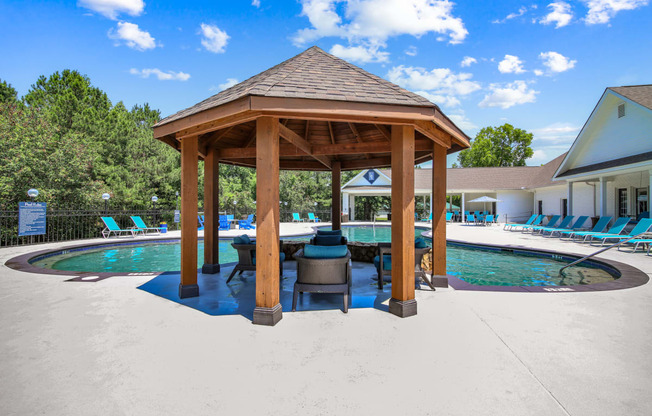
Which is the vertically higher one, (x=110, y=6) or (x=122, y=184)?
(x=110, y=6)

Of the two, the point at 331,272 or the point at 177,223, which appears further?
the point at 177,223

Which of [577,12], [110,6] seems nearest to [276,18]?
[110,6]

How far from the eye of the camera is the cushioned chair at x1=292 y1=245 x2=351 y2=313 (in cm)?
456

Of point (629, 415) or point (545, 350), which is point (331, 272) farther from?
point (629, 415)

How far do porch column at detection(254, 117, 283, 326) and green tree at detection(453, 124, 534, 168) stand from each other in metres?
50.8

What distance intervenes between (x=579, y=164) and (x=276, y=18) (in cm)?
1746

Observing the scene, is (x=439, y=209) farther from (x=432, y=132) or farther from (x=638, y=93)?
(x=638, y=93)

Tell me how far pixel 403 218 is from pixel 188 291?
3.51 meters

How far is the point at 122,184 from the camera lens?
19.4 meters

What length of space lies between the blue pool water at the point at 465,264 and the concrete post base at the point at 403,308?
152 inches

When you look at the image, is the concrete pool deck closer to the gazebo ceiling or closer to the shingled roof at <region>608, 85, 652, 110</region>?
the gazebo ceiling

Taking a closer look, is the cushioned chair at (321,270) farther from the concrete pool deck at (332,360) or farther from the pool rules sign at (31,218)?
the pool rules sign at (31,218)

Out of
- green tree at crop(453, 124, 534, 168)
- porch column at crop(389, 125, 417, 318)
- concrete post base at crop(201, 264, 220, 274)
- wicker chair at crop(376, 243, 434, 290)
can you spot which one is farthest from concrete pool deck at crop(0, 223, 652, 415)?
green tree at crop(453, 124, 534, 168)

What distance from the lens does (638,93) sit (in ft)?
47.3
